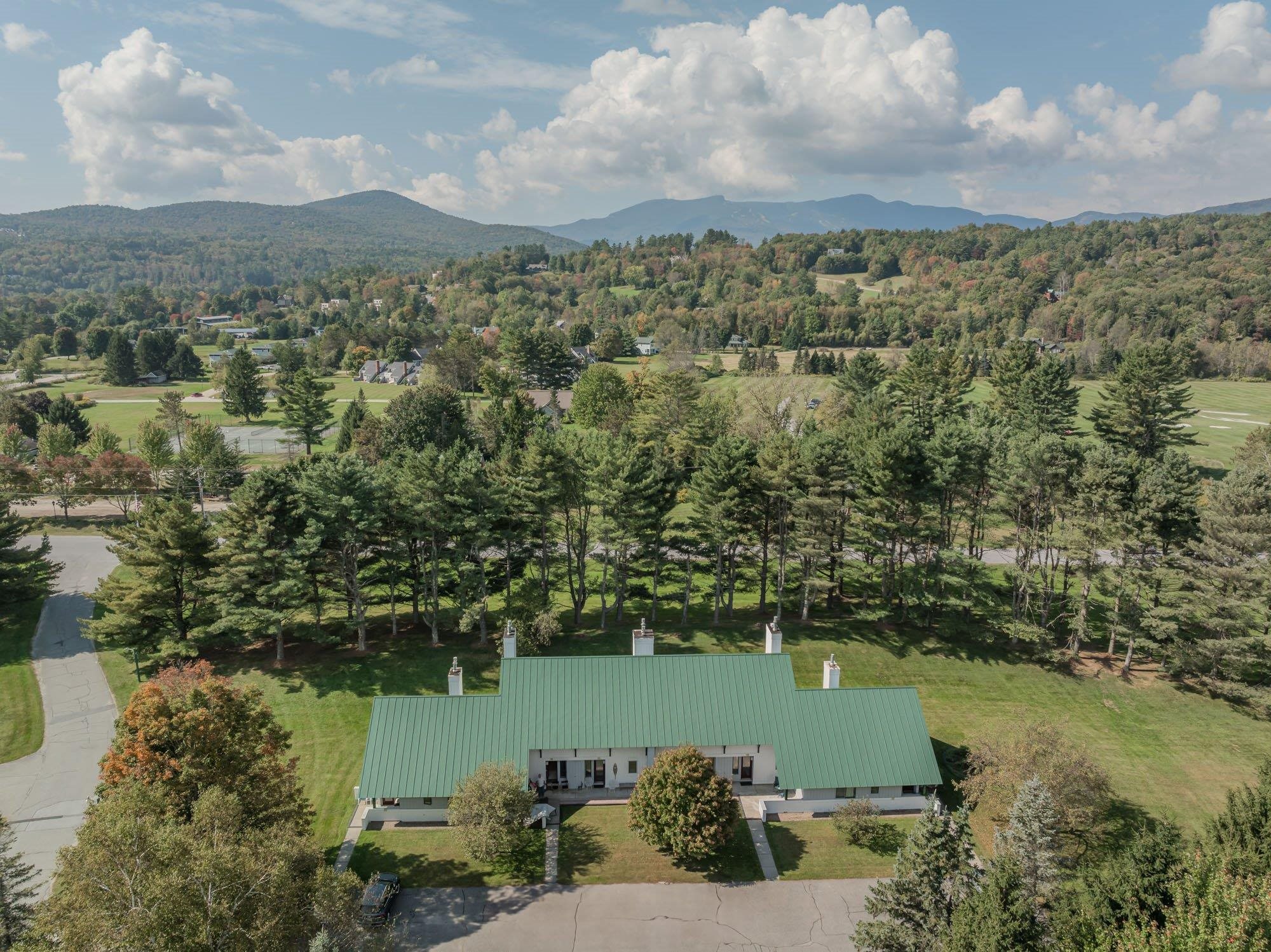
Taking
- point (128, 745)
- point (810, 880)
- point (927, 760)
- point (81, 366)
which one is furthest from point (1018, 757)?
point (81, 366)

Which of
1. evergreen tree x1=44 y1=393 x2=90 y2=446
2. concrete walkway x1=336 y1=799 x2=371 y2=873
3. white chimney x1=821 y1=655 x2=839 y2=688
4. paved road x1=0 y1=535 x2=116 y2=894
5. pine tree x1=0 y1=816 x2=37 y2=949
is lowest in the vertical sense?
concrete walkway x1=336 y1=799 x2=371 y2=873

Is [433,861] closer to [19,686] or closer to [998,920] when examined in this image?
[998,920]

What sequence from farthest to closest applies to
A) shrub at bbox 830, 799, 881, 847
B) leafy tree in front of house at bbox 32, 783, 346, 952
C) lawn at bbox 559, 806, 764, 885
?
shrub at bbox 830, 799, 881, 847 < lawn at bbox 559, 806, 764, 885 < leafy tree in front of house at bbox 32, 783, 346, 952

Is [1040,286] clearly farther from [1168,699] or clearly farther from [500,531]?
[500,531]

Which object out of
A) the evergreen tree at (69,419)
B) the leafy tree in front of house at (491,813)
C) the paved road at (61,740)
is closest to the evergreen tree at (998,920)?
the leafy tree in front of house at (491,813)

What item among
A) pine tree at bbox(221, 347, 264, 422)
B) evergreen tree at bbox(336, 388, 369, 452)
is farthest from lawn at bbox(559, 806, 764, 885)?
pine tree at bbox(221, 347, 264, 422)

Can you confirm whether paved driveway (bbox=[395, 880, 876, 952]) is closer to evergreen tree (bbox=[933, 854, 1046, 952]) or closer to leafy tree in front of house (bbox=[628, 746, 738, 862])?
leafy tree in front of house (bbox=[628, 746, 738, 862])
